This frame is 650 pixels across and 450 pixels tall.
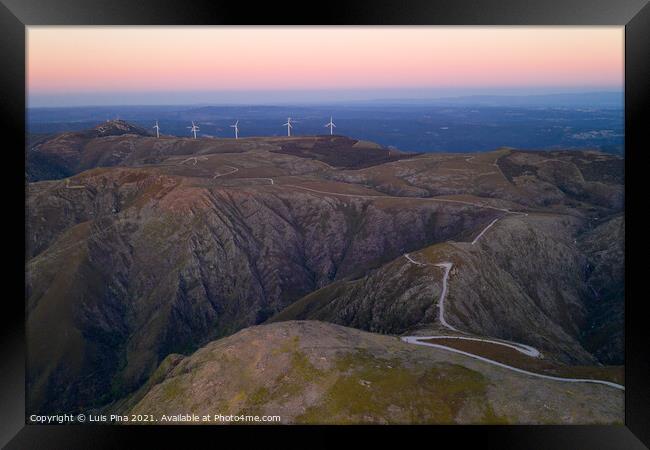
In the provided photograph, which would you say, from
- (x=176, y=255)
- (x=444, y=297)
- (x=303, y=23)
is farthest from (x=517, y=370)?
(x=176, y=255)

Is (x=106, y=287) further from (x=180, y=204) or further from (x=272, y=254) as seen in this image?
(x=272, y=254)

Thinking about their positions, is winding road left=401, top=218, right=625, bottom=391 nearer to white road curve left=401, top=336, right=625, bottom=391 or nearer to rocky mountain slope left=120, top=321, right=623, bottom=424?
white road curve left=401, top=336, right=625, bottom=391

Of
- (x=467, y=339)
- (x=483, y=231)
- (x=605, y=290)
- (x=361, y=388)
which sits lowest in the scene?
(x=605, y=290)

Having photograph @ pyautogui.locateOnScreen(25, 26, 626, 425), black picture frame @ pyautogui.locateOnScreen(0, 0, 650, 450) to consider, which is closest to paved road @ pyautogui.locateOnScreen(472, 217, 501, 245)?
photograph @ pyautogui.locateOnScreen(25, 26, 626, 425)

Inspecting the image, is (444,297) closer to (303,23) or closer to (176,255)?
(303,23)

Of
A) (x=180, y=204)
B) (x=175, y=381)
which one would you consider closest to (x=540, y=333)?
(x=175, y=381)

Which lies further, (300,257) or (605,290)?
(300,257)
